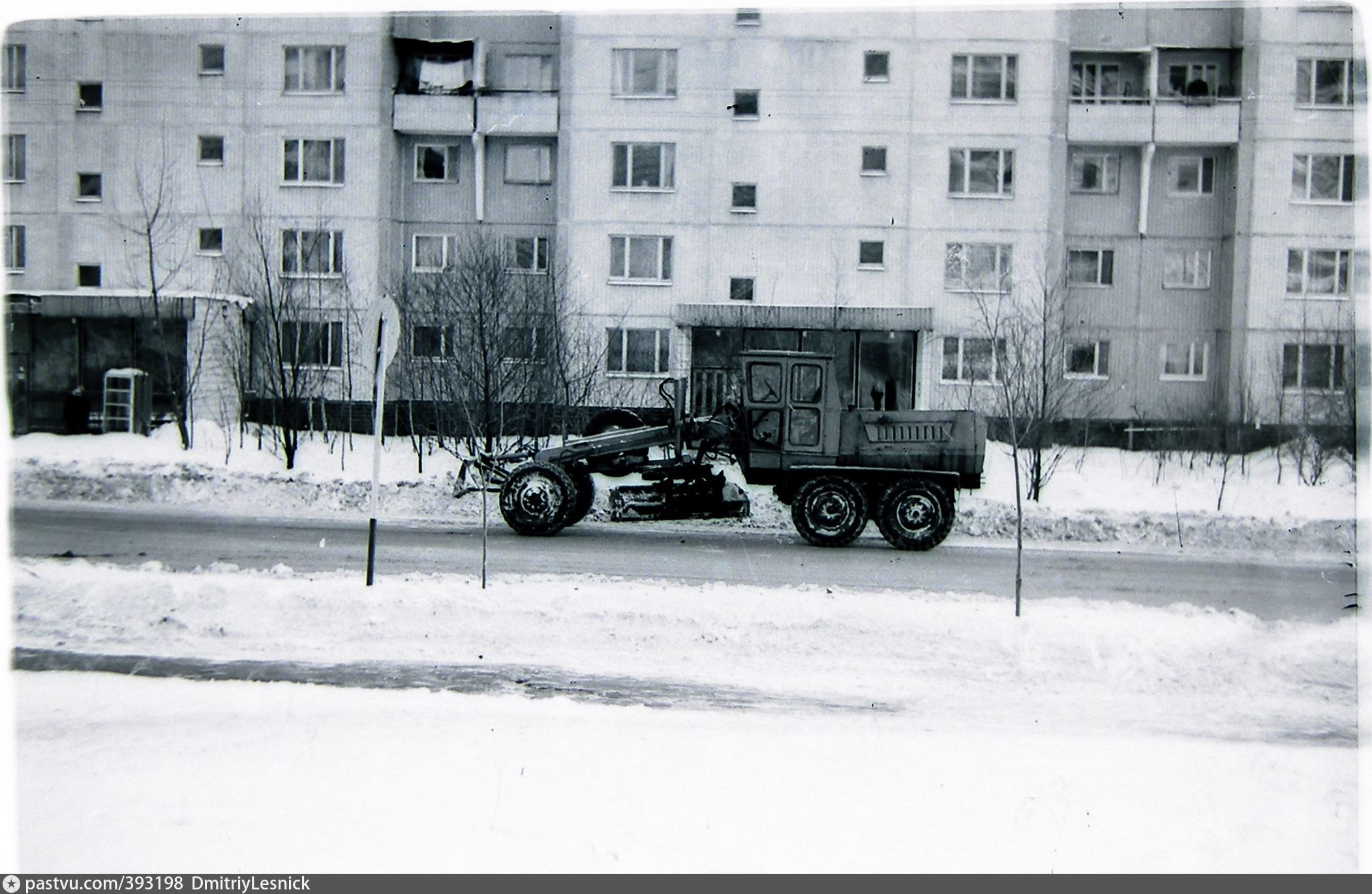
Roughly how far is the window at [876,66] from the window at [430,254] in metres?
4.97

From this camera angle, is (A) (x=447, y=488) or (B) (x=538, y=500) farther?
(A) (x=447, y=488)

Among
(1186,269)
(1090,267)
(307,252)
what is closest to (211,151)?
(307,252)

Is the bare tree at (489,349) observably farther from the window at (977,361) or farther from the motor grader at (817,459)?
the window at (977,361)

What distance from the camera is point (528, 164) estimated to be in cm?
1342

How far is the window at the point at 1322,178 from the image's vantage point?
8.49 m

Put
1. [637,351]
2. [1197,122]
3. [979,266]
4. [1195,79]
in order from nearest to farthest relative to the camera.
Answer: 1. [1195,79]
2. [1197,122]
3. [979,266]
4. [637,351]

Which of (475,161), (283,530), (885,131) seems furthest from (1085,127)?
(283,530)

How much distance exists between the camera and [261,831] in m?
5.20

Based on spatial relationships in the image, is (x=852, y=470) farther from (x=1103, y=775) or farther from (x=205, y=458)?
(x=205, y=458)

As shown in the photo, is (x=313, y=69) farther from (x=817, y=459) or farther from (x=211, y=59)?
(x=817, y=459)

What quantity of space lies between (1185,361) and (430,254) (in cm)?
902

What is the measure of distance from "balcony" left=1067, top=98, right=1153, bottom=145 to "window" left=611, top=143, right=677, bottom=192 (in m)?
4.77

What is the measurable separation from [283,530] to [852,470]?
20.8 feet

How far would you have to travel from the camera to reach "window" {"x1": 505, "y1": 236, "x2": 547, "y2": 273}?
1277 centimetres
